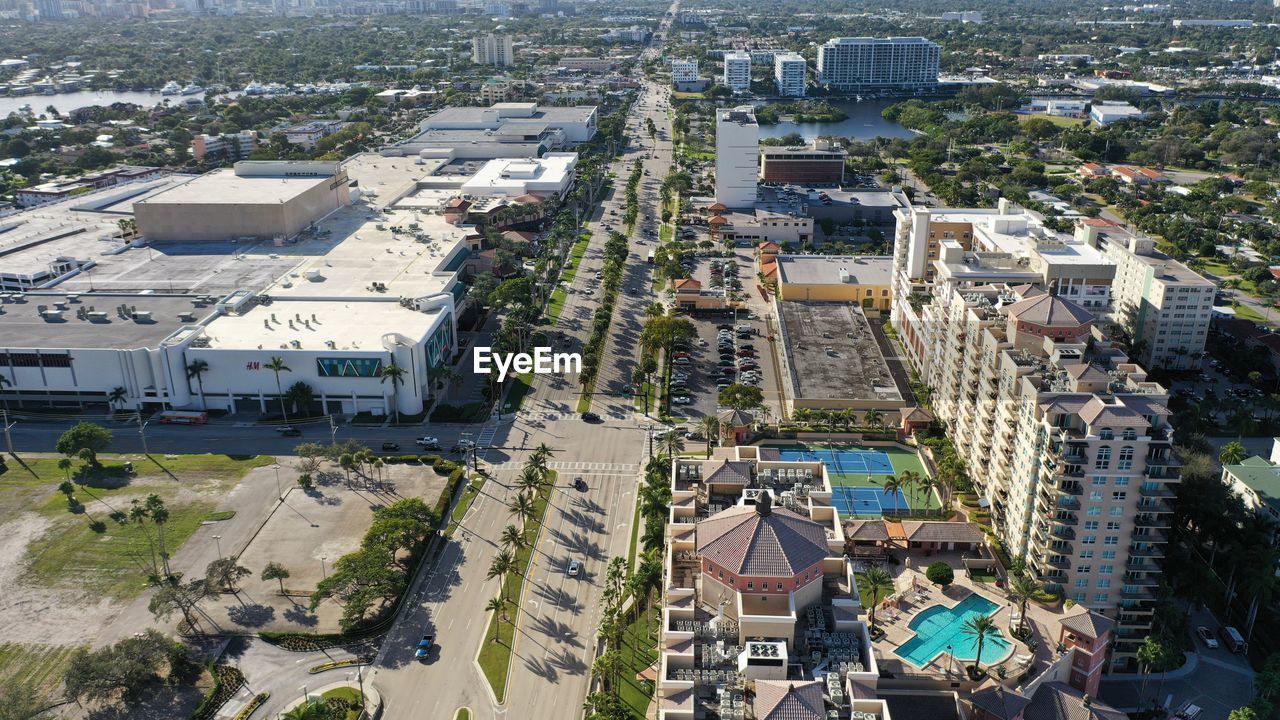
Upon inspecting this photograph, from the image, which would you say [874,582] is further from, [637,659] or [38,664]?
[38,664]

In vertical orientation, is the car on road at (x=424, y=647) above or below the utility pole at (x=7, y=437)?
below

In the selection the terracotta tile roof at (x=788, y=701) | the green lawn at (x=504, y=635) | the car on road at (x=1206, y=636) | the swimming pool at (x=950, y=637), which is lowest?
the car on road at (x=1206, y=636)

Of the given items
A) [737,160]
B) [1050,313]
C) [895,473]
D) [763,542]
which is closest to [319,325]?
[895,473]

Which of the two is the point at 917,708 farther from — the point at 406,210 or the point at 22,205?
the point at 22,205

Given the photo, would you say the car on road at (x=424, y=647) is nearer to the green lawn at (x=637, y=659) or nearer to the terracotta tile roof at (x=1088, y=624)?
the green lawn at (x=637, y=659)

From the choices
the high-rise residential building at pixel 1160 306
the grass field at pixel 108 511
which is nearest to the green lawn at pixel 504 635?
the grass field at pixel 108 511

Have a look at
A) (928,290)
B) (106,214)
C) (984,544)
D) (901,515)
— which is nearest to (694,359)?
(928,290)

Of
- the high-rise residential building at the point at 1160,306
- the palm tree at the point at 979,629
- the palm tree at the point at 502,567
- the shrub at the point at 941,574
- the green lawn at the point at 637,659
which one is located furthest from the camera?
the high-rise residential building at the point at 1160,306
